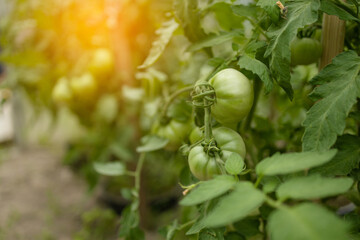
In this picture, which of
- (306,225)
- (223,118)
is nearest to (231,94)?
(223,118)

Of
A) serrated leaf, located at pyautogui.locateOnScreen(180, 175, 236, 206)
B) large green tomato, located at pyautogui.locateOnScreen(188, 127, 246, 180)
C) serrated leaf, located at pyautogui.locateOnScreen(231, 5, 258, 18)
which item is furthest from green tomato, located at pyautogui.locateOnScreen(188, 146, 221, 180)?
serrated leaf, located at pyautogui.locateOnScreen(231, 5, 258, 18)

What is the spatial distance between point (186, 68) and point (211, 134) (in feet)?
1.23

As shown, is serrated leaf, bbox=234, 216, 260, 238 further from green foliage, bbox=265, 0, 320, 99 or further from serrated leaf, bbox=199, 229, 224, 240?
green foliage, bbox=265, 0, 320, 99

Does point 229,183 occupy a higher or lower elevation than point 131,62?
higher

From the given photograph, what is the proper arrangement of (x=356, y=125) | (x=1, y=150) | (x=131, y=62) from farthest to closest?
1. (x=1, y=150)
2. (x=131, y=62)
3. (x=356, y=125)

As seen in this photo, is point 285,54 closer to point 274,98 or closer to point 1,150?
point 274,98

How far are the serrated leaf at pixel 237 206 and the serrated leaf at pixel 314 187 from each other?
0.02m

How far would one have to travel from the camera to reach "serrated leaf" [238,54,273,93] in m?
0.43

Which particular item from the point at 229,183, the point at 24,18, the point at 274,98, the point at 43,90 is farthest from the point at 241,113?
the point at 24,18

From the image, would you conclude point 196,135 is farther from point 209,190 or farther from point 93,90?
point 93,90

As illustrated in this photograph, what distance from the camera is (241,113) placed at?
48cm

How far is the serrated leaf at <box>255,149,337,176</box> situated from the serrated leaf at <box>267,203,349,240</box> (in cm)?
5

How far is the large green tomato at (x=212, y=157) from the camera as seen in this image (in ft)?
1.53

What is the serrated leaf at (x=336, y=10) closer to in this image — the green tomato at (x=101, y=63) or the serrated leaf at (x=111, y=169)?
the serrated leaf at (x=111, y=169)
